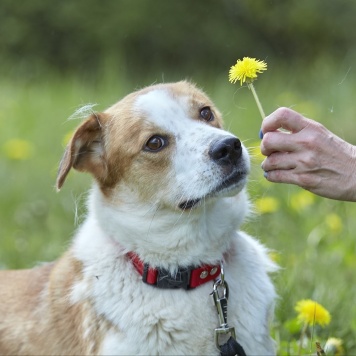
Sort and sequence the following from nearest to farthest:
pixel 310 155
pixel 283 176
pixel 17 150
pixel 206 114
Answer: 1. pixel 310 155
2. pixel 283 176
3. pixel 206 114
4. pixel 17 150

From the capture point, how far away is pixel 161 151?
3.68 m

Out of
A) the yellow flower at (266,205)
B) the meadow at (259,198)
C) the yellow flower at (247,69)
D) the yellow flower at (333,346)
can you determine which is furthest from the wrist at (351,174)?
the yellow flower at (266,205)

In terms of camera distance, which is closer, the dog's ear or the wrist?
the wrist

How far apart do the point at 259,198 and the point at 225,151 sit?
4.89ft

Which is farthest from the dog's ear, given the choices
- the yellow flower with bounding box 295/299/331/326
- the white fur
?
the yellow flower with bounding box 295/299/331/326

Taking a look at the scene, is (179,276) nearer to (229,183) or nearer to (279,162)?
(229,183)

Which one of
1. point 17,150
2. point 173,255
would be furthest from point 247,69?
point 17,150

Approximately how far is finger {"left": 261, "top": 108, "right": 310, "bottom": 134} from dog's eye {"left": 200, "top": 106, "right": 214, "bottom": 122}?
64cm

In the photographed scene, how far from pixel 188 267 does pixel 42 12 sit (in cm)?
1471

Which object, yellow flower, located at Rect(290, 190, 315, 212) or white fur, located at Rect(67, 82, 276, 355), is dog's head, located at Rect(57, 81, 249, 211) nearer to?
white fur, located at Rect(67, 82, 276, 355)

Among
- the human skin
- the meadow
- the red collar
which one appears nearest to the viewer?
the human skin

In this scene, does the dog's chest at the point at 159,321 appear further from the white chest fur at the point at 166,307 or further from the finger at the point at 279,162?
the finger at the point at 279,162

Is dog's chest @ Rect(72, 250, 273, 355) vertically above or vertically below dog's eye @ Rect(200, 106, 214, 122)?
below

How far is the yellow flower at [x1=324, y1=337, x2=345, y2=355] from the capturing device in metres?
3.93
